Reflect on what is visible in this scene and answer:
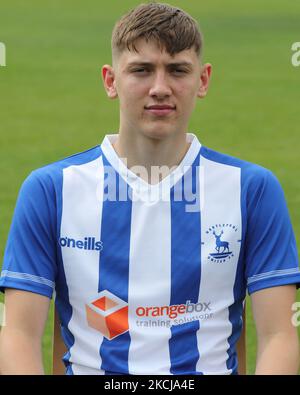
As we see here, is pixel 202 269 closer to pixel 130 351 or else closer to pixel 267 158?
pixel 130 351

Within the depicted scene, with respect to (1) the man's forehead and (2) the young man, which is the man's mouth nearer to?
(2) the young man

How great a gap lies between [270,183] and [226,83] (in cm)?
1430

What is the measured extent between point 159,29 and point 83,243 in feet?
2.28

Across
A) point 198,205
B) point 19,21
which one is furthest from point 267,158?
point 19,21

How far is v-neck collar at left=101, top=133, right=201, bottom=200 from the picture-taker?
3.74 m

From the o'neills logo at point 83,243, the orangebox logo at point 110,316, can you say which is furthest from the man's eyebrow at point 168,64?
the orangebox logo at point 110,316

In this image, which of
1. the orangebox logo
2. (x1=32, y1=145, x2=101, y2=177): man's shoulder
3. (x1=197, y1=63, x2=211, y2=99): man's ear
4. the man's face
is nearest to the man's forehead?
the man's face

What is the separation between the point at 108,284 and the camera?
11.9 feet

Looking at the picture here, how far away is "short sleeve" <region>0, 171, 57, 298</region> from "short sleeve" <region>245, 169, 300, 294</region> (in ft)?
1.99

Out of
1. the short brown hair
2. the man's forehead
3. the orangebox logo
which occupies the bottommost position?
the orangebox logo

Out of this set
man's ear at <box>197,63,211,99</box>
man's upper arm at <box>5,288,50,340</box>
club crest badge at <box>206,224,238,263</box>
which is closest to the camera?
man's upper arm at <box>5,288,50,340</box>

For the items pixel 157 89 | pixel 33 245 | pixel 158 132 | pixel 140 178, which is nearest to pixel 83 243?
pixel 33 245

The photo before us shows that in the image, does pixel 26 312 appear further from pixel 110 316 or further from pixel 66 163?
pixel 66 163

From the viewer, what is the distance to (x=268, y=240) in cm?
363
